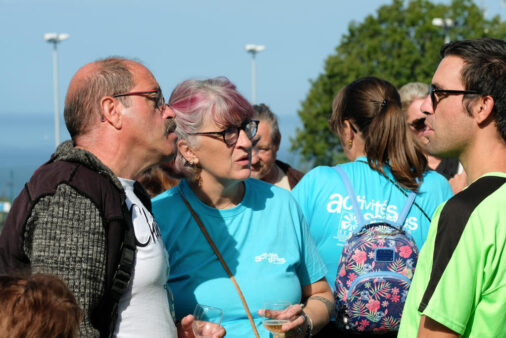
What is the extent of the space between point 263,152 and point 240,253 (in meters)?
2.76

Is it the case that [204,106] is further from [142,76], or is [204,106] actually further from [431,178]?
[431,178]

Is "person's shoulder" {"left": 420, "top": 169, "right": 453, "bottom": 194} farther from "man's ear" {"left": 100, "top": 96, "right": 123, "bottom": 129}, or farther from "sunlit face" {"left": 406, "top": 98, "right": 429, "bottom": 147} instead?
"man's ear" {"left": 100, "top": 96, "right": 123, "bottom": 129}

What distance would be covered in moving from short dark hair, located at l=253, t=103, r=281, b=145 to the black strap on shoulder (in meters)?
3.90

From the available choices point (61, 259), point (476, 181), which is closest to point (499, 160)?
point (476, 181)

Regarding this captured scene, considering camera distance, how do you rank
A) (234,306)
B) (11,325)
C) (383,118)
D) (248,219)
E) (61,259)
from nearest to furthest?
(11,325)
(61,259)
(234,306)
(248,219)
(383,118)

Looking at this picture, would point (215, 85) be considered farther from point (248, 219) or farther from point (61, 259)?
point (61, 259)

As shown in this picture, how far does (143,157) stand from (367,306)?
1.43 m

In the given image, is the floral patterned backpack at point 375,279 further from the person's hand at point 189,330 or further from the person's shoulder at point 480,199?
the person's shoulder at point 480,199

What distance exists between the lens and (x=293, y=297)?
340cm

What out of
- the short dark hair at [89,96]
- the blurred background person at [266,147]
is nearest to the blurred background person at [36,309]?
the short dark hair at [89,96]

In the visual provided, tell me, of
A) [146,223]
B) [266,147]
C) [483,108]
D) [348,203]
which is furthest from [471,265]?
[266,147]

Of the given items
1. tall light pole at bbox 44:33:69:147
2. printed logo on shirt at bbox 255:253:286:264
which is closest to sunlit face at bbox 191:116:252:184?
printed logo on shirt at bbox 255:253:286:264

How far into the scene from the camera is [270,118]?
6219 millimetres

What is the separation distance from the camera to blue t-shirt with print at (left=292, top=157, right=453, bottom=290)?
3912 mm
